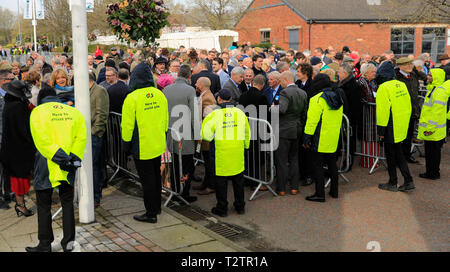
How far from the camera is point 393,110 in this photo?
24.3 feet

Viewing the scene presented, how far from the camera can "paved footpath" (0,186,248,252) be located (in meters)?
5.28

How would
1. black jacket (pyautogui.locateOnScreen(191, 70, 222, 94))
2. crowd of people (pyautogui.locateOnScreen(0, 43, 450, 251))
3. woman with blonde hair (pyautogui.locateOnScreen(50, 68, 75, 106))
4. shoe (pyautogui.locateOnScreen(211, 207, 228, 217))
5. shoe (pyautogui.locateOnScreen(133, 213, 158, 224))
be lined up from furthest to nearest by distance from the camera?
black jacket (pyautogui.locateOnScreen(191, 70, 222, 94)) < shoe (pyautogui.locateOnScreen(211, 207, 228, 217)) < shoe (pyautogui.locateOnScreen(133, 213, 158, 224)) < woman with blonde hair (pyautogui.locateOnScreen(50, 68, 75, 106)) < crowd of people (pyautogui.locateOnScreen(0, 43, 450, 251))

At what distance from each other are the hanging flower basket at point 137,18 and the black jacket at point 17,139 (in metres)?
2.13

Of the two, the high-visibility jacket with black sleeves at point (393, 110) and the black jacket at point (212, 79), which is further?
the black jacket at point (212, 79)

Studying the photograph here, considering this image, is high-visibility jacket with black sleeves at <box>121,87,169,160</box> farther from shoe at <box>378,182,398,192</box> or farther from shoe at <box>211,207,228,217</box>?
shoe at <box>378,182,398,192</box>

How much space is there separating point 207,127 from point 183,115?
2.68ft

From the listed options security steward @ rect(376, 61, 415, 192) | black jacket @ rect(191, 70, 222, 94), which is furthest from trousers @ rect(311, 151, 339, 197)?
black jacket @ rect(191, 70, 222, 94)

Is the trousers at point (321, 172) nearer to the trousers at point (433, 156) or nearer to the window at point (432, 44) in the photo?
the trousers at point (433, 156)

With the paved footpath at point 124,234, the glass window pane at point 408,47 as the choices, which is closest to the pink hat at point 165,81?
the paved footpath at point 124,234

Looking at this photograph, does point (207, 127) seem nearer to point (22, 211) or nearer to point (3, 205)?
point (22, 211)

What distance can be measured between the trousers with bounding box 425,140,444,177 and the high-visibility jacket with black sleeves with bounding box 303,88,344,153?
2175 millimetres

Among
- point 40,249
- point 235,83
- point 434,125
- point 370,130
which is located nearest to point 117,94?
point 235,83

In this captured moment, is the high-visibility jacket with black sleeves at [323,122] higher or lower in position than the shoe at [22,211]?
higher

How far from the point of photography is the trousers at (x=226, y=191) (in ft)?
21.3
